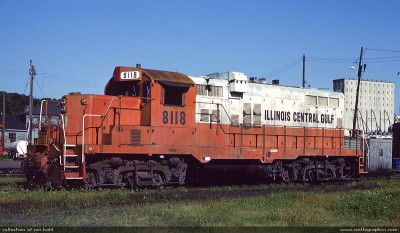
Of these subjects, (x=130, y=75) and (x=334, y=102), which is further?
(x=334, y=102)

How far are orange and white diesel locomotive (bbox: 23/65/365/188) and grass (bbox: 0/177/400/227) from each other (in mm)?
1279

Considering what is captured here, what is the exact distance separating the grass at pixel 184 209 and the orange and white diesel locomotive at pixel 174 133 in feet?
4.20

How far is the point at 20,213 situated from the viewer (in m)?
10.7

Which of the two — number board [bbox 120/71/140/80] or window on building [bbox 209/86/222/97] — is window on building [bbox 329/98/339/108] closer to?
window on building [bbox 209/86/222/97]

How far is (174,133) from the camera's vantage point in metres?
16.3

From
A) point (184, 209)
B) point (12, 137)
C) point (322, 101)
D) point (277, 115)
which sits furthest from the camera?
point (12, 137)

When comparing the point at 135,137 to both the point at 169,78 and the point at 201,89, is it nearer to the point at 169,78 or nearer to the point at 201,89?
the point at 169,78

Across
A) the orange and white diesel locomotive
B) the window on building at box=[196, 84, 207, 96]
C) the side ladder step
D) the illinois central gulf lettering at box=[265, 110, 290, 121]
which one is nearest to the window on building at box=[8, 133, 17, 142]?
the orange and white diesel locomotive

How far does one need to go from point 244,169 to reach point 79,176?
656 cm

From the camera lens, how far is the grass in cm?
948

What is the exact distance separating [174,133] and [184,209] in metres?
5.52

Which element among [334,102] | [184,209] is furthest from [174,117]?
[334,102]

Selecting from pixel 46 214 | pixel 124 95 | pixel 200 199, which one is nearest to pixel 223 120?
pixel 124 95

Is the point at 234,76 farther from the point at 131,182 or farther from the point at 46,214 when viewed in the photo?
the point at 46,214
